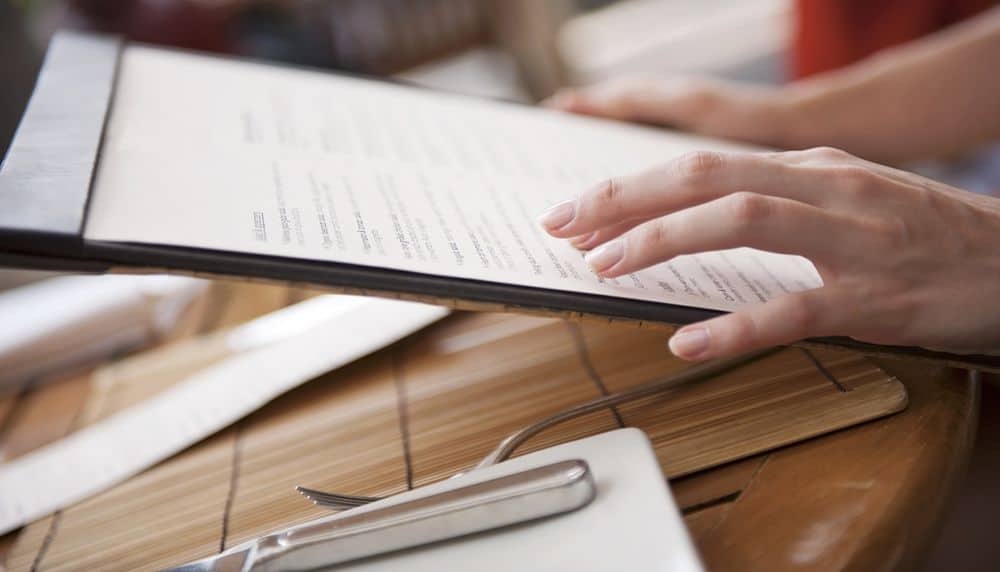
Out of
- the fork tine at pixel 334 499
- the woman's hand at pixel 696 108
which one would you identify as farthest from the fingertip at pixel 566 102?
the fork tine at pixel 334 499

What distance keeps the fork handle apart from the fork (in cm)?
7

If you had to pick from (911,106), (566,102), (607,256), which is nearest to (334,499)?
(607,256)

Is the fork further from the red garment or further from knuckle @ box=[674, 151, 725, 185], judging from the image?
the red garment

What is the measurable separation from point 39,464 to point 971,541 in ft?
2.08

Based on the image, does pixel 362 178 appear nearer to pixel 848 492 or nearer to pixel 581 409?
pixel 581 409

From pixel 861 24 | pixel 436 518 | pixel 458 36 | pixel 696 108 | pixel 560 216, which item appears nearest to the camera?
pixel 436 518

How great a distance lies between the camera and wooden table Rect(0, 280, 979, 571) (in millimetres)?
382

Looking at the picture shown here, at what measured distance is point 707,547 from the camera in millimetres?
400

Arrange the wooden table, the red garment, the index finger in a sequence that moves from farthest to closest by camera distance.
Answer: the red garment
the index finger
the wooden table

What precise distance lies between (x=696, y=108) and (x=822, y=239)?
487 millimetres

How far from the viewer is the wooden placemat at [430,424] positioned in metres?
0.49

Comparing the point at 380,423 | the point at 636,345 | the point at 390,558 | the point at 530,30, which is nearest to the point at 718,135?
the point at 636,345

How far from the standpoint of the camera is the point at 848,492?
1.34 feet

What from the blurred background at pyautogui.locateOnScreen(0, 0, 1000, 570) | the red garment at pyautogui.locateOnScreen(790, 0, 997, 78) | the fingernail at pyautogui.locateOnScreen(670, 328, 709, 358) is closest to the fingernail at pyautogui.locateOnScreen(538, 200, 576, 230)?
the fingernail at pyautogui.locateOnScreen(670, 328, 709, 358)
